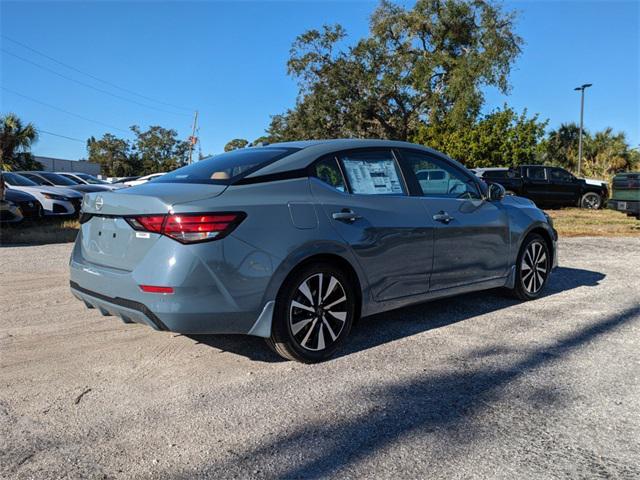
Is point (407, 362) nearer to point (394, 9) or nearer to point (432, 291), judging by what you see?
point (432, 291)

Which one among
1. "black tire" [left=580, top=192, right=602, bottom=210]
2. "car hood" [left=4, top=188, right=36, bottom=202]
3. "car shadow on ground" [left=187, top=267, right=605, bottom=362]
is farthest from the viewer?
"black tire" [left=580, top=192, right=602, bottom=210]

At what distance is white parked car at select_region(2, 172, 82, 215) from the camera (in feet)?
43.5

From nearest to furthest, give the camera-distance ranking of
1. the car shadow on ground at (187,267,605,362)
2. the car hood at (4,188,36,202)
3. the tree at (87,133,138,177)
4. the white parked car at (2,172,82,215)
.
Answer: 1. the car shadow on ground at (187,267,605,362)
2. the car hood at (4,188,36,202)
3. the white parked car at (2,172,82,215)
4. the tree at (87,133,138,177)

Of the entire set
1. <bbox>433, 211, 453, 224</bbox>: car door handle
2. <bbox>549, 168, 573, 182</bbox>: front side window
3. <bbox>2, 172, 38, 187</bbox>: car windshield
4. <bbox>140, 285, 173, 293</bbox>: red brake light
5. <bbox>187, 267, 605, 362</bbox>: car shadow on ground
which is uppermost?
<bbox>549, 168, 573, 182</bbox>: front side window

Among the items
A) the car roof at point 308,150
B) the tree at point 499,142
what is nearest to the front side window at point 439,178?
the car roof at point 308,150

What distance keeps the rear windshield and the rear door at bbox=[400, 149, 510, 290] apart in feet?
4.00

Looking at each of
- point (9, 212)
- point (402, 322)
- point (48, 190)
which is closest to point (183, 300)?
point (402, 322)

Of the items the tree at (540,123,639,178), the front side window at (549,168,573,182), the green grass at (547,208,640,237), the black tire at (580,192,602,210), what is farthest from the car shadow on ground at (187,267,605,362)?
the tree at (540,123,639,178)

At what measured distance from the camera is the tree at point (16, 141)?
123 feet

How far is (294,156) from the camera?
395 cm

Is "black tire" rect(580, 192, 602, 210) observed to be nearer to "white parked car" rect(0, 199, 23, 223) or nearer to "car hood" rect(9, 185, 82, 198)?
"car hood" rect(9, 185, 82, 198)

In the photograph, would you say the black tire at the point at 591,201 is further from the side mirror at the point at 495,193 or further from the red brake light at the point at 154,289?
the red brake light at the point at 154,289

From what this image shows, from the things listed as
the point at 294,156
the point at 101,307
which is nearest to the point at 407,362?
the point at 294,156

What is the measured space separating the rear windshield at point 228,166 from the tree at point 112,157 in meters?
79.7
